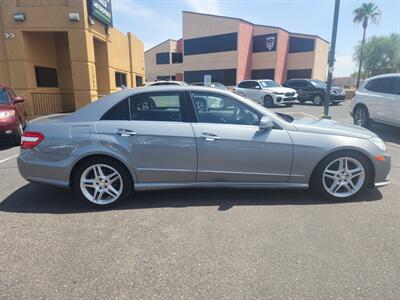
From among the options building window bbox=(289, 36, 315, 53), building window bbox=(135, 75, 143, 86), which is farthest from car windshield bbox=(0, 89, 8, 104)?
building window bbox=(289, 36, 315, 53)

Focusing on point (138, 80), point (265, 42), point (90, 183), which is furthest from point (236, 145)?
point (265, 42)

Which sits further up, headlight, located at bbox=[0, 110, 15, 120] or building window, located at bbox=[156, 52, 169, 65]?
building window, located at bbox=[156, 52, 169, 65]

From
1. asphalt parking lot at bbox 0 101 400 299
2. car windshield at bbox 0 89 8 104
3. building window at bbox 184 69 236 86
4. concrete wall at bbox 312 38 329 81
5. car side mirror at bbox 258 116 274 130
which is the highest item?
concrete wall at bbox 312 38 329 81

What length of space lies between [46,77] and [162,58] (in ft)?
129

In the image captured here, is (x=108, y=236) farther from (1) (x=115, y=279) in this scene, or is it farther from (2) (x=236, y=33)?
(2) (x=236, y=33)

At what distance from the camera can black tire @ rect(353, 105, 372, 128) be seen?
9273mm

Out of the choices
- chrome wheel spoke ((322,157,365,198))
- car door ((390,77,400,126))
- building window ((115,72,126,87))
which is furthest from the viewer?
building window ((115,72,126,87))

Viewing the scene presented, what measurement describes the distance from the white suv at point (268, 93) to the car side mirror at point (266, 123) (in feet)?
47.3

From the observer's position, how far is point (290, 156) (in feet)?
12.4

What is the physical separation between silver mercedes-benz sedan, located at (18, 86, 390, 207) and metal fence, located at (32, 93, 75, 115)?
383 inches

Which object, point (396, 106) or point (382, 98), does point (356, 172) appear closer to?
point (396, 106)

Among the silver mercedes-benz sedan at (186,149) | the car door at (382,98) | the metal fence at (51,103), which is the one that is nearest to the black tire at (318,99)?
the car door at (382,98)

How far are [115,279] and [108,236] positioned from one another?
75 cm

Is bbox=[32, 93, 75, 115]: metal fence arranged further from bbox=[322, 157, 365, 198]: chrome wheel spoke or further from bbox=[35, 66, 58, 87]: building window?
bbox=[322, 157, 365, 198]: chrome wheel spoke
